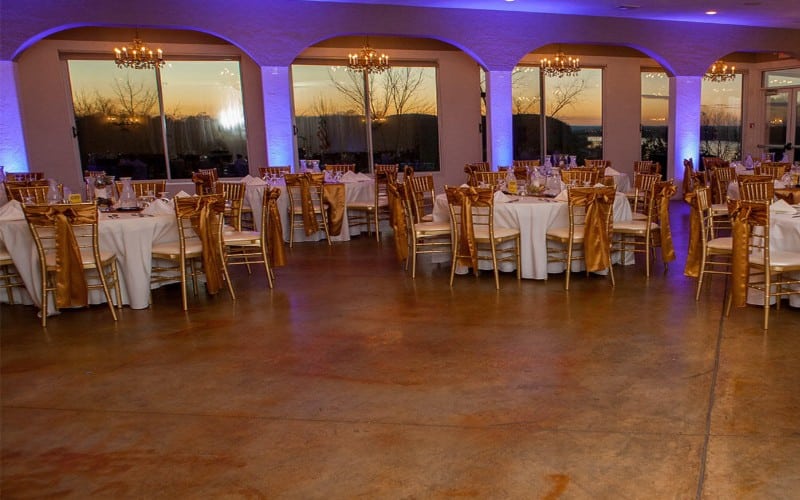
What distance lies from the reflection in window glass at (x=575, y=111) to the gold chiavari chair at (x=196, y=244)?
10.3 meters

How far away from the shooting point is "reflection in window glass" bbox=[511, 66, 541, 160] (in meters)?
14.2

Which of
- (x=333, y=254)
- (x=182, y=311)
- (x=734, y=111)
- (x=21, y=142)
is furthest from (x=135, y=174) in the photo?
(x=734, y=111)

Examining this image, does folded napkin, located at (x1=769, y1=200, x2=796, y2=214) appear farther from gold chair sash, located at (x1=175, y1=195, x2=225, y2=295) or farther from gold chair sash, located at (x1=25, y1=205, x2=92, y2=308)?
gold chair sash, located at (x1=25, y1=205, x2=92, y2=308)

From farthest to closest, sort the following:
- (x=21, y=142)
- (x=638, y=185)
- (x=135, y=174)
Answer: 1. (x=135, y=174)
2. (x=21, y=142)
3. (x=638, y=185)

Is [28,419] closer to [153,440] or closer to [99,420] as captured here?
[99,420]

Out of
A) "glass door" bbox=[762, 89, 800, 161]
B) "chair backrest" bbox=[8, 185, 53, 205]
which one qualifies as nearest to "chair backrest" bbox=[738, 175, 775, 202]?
"chair backrest" bbox=[8, 185, 53, 205]

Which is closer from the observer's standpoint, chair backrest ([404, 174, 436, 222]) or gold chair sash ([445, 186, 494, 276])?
gold chair sash ([445, 186, 494, 276])

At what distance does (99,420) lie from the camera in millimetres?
3291

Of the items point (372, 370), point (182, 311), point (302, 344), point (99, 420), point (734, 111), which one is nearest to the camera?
point (99, 420)

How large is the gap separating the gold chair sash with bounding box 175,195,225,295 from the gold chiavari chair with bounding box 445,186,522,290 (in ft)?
6.46

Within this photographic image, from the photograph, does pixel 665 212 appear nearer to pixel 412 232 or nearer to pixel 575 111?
pixel 412 232

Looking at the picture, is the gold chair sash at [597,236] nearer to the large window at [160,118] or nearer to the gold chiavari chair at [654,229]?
the gold chiavari chair at [654,229]

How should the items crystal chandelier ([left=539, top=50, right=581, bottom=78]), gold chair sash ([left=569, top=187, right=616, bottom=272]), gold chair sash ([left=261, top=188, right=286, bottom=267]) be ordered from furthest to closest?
crystal chandelier ([left=539, top=50, right=581, bottom=78]), gold chair sash ([left=261, top=188, right=286, bottom=267]), gold chair sash ([left=569, top=187, right=616, bottom=272])

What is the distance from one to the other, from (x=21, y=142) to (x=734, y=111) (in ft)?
49.0
